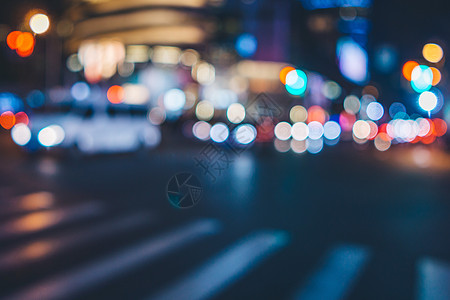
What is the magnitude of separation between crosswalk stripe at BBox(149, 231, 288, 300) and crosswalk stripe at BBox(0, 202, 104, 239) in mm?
2756

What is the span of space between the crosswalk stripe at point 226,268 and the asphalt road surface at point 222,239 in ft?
0.04

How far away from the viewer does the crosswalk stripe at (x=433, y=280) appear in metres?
3.95

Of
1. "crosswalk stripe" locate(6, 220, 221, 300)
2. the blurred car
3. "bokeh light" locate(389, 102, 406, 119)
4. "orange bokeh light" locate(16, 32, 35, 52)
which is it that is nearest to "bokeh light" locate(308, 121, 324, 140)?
"bokeh light" locate(389, 102, 406, 119)

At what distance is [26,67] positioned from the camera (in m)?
49.0

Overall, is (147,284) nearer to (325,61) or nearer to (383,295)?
(383,295)

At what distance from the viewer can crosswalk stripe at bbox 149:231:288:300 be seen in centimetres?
389

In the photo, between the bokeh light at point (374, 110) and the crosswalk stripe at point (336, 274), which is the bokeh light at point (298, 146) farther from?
the crosswalk stripe at point (336, 274)

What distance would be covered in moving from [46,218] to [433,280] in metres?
5.32

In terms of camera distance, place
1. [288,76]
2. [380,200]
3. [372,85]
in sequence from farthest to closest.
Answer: [372,85] < [380,200] < [288,76]

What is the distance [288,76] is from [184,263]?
4.66m

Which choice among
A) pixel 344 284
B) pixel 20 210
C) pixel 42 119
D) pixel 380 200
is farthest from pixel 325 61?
pixel 344 284

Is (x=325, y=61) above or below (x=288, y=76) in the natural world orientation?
above

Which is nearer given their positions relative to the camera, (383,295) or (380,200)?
(383,295)

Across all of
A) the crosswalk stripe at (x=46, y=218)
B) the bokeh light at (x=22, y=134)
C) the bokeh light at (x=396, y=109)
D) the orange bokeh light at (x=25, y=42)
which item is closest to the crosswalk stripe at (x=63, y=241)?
the crosswalk stripe at (x=46, y=218)
